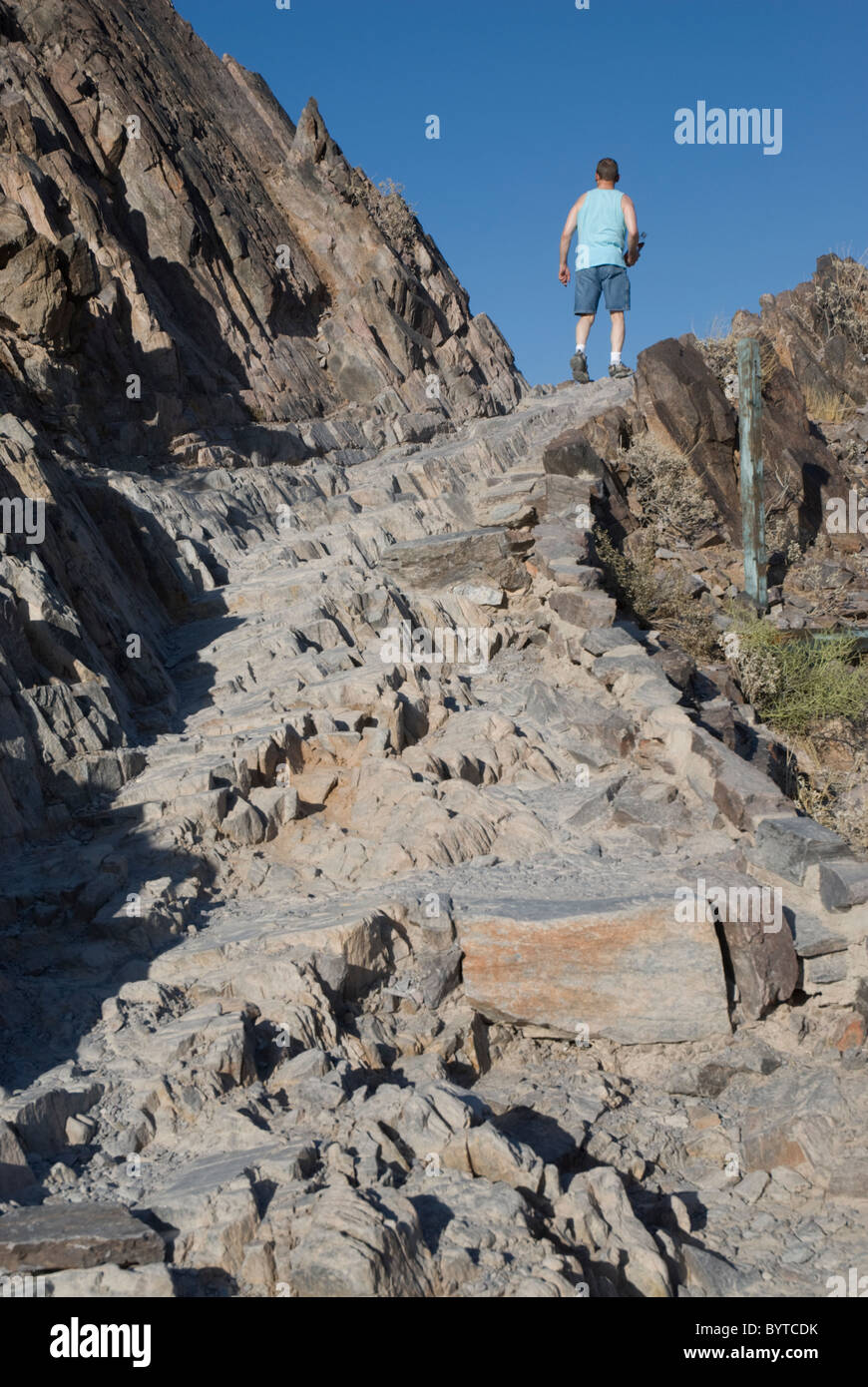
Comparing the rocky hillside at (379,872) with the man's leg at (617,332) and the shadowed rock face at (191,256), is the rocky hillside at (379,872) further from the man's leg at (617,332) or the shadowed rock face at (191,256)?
the man's leg at (617,332)

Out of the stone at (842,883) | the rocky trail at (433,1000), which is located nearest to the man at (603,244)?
the rocky trail at (433,1000)

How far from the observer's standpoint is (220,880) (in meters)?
6.49

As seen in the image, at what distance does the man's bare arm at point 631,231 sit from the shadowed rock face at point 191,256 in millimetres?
5938

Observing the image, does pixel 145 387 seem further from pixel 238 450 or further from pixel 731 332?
pixel 731 332

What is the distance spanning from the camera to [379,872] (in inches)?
258

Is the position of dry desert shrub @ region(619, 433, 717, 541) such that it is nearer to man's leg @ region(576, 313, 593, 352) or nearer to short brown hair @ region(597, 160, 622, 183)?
man's leg @ region(576, 313, 593, 352)

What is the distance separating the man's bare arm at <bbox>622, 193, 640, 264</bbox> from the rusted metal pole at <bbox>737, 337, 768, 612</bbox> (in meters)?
2.04

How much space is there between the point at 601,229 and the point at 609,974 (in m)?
8.69

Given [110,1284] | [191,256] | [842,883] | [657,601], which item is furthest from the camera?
[191,256]

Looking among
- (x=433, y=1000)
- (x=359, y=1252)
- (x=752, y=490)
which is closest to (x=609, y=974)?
(x=433, y=1000)

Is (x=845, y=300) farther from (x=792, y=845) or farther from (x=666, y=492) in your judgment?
(x=792, y=845)

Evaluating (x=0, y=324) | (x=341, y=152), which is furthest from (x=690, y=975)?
(x=341, y=152)

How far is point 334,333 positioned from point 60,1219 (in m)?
19.5

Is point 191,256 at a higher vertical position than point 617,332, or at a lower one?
higher
